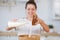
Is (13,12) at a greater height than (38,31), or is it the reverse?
(13,12)

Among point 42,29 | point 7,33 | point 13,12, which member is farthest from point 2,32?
point 42,29

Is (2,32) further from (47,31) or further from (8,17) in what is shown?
(47,31)

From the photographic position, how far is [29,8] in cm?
69

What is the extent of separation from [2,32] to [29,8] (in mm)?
219

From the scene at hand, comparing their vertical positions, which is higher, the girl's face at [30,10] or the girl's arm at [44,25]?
the girl's face at [30,10]

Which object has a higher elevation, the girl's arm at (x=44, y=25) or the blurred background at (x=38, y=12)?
the blurred background at (x=38, y=12)

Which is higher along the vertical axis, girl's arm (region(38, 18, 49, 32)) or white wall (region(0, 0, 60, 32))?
white wall (region(0, 0, 60, 32))

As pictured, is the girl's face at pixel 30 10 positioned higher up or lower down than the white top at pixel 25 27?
higher up

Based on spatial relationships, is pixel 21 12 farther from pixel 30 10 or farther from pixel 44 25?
A: pixel 44 25

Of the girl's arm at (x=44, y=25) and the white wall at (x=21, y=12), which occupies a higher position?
the white wall at (x=21, y=12)

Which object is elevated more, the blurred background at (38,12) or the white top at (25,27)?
the blurred background at (38,12)

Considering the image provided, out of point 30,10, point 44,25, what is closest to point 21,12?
point 30,10

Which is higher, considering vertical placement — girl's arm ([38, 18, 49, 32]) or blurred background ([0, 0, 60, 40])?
blurred background ([0, 0, 60, 40])

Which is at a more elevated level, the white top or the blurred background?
the blurred background
